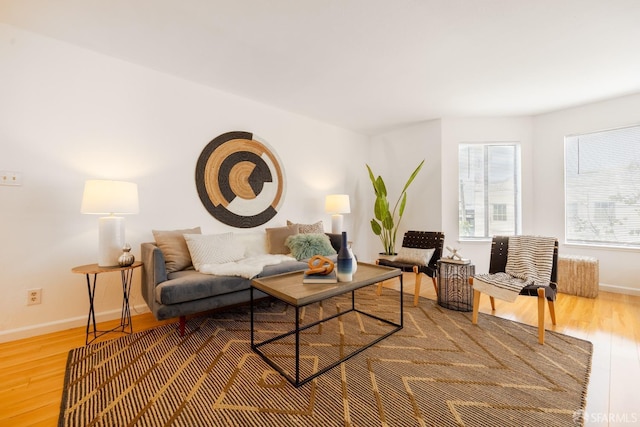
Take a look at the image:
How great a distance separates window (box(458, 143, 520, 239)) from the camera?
4.14 metres

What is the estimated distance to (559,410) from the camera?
1.35m

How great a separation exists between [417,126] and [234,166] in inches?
121

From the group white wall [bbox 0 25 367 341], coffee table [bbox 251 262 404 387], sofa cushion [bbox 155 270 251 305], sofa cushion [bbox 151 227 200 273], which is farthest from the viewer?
sofa cushion [bbox 151 227 200 273]

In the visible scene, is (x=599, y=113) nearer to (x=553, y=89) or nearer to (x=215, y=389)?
(x=553, y=89)

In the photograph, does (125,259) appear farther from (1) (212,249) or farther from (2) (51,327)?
(2) (51,327)

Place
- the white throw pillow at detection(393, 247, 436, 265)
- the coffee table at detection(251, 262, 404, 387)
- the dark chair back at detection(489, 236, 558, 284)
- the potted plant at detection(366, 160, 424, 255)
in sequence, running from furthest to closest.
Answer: the potted plant at detection(366, 160, 424, 255), the white throw pillow at detection(393, 247, 436, 265), the dark chair back at detection(489, 236, 558, 284), the coffee table at detection(251, 262, 404, 387)

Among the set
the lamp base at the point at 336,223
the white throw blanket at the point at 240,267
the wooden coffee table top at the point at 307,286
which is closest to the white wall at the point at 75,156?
A: the white throw blanket at the point at 240,267

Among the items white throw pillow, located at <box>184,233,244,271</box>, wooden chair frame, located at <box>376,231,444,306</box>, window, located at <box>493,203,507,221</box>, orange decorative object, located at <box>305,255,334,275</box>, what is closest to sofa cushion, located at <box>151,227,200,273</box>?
white throw pillow, located at <box>184,233,244,271</box>

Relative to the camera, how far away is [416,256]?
312 cm

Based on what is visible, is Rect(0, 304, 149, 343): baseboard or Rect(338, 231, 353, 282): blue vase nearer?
Rect(338, 231, 353, 282): blue vase

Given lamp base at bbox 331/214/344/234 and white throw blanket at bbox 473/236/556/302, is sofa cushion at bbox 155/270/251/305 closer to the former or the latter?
lamp base at bbox 331/214/344/234

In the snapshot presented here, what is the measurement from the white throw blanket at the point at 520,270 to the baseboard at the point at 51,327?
339cm

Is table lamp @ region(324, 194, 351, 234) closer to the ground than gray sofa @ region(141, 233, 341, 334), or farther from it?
farther from it

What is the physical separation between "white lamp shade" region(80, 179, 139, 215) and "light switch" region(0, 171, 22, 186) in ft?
1.76
